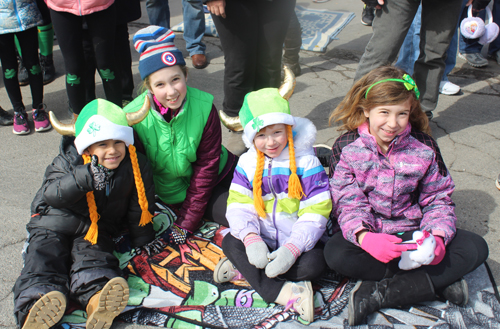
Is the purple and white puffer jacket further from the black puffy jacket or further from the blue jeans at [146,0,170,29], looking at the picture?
the blue jeans at [146,0,170,29]

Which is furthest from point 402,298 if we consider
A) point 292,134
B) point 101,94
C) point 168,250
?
point 101,94

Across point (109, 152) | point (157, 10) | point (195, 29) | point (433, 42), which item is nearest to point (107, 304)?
point (109, 152)

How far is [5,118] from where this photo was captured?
364cm

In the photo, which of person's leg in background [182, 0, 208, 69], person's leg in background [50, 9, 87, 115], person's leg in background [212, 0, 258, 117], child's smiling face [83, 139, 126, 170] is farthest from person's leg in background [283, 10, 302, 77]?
child's smiling face [83, 139, 126, 170]

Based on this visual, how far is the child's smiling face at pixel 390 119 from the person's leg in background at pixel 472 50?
135 inches

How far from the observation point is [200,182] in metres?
2.37

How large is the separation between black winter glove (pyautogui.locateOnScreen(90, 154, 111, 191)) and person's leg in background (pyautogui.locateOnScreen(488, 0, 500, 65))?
4.73 meters

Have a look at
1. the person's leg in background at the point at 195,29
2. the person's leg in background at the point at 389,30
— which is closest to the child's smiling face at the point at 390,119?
the person's leg in background at the point at 389,30

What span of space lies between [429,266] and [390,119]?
70 centimetres

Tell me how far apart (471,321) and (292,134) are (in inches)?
46.0

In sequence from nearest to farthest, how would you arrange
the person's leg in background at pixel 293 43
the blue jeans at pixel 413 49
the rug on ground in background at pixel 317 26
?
the blue jeans at pixel 413 49 < the person's leg in background at pixel 293 43 < the rug on ground in background at pixel 317 26

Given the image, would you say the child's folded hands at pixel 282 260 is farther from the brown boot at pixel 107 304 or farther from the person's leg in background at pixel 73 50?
the person's leg in background at pixel 73 50

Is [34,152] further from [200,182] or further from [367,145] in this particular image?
[367,145]

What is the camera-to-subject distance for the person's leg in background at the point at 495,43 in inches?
185
